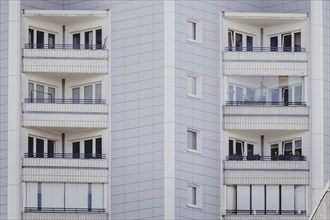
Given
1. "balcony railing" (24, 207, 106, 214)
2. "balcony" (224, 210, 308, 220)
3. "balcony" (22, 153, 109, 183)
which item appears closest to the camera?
"balcony" (224, 210, 308, 220)

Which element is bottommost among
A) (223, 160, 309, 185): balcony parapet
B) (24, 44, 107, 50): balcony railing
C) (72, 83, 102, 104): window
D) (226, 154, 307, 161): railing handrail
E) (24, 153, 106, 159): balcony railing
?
(223, 160, 309, 185): balcony parapet

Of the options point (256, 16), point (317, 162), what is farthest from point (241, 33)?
point (317, 162)

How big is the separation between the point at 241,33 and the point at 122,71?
23.3 feet

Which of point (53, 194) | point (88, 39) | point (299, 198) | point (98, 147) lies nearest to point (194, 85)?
point (98, 147)

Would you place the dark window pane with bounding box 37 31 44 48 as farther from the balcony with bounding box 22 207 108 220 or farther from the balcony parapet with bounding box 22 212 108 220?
the balcony parapet with bounding box 22 212 108 220

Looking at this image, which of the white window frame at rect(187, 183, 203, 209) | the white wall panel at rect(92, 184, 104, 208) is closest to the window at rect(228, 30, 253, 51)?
the white window frame at rect(187, 183, 203, 209)

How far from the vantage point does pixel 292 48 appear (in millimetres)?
99938

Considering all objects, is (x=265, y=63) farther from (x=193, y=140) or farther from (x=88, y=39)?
(x=88, y=39)

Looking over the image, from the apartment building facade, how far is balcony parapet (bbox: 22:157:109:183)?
5cm

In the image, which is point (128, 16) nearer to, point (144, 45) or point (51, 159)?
point (144, 45)

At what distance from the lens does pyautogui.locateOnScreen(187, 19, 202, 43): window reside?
98500 mm

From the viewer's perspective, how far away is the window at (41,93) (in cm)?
9906

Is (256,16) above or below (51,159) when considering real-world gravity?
above

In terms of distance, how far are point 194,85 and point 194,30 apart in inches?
119
